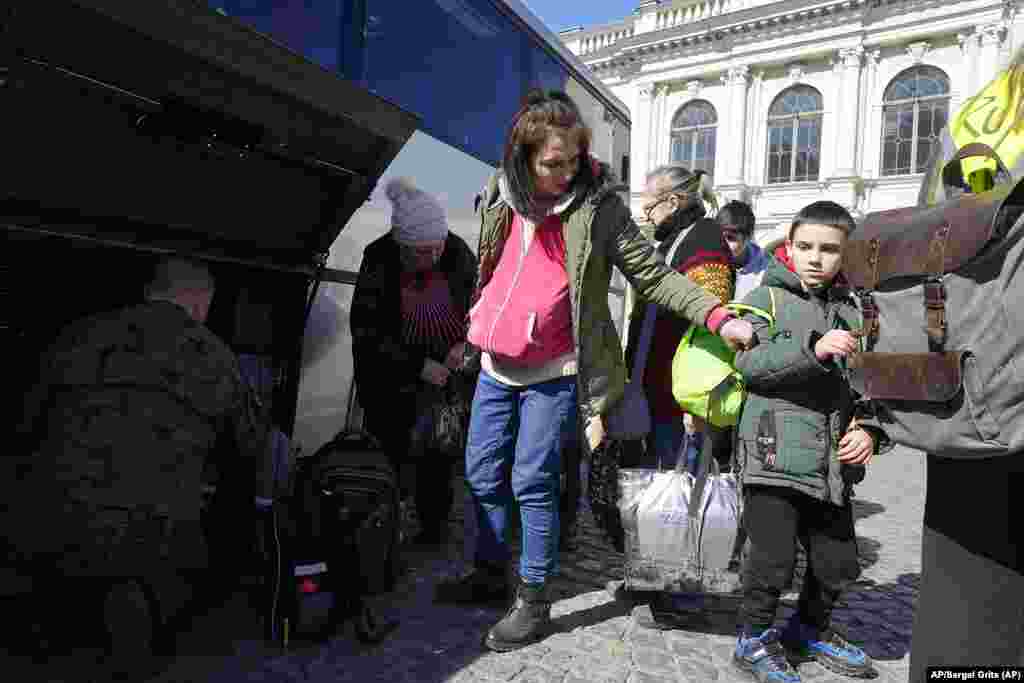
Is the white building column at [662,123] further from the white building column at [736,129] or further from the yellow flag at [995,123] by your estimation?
the yellow flag at [995,123]

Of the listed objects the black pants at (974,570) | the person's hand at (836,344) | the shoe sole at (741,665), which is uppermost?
the person's hand at (836,344)

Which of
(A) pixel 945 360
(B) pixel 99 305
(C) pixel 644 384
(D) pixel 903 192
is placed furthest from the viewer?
(D) pixel 903 192

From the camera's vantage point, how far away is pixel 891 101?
24.0 metres

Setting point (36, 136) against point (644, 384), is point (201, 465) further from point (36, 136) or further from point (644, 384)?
point (644, 384)

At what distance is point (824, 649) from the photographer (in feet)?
8.43

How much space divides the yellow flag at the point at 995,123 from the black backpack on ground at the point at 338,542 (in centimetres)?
219

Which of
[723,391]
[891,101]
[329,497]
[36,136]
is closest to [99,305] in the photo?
[36,136]

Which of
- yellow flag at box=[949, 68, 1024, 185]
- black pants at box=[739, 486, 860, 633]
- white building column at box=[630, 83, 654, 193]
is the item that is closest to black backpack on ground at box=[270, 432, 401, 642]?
black pants at box=[739, 486, 860, 633]

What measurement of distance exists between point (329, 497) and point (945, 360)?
6.83ft

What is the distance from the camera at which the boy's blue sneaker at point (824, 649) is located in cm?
251

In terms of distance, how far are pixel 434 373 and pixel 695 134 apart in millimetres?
27345

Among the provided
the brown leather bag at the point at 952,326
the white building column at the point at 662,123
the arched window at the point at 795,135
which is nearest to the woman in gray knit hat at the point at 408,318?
the brown leather bag at the point at 952,326

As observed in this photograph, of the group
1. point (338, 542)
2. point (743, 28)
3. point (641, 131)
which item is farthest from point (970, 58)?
point (338, 542)

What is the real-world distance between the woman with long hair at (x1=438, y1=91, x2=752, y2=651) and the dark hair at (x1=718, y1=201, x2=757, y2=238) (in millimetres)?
2063
